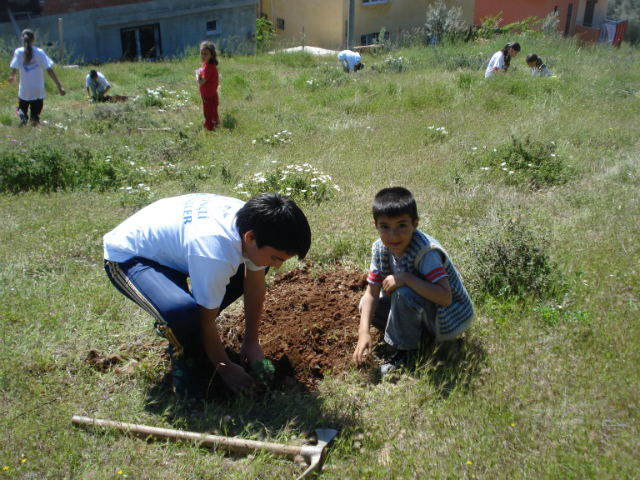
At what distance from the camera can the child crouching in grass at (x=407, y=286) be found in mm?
2648

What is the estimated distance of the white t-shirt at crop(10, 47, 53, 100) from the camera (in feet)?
25.9

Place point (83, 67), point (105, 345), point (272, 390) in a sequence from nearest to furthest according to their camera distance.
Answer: point (272, 390) → point (105, 345) → point (83, 67)

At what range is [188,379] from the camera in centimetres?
269

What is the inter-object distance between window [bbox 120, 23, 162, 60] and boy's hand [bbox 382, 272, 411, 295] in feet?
56.2

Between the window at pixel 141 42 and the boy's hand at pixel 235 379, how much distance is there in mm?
17049

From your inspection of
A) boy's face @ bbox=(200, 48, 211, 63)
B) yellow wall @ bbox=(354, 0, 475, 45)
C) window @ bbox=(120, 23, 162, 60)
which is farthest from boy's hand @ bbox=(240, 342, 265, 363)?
yellow wall @ bbox=(354, 0, 475, 45)

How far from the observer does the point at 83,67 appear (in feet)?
49.4

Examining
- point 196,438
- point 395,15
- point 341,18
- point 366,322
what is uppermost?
point 395,15

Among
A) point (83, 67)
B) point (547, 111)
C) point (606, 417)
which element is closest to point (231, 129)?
point (547, 111)

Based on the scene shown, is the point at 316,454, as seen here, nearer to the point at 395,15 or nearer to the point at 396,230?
the point at 396,230

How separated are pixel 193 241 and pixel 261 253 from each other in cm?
34

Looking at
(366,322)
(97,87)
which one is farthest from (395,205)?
(97,87)

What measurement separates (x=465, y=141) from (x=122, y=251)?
17.1 feet

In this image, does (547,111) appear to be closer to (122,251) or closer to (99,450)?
(122,251)
